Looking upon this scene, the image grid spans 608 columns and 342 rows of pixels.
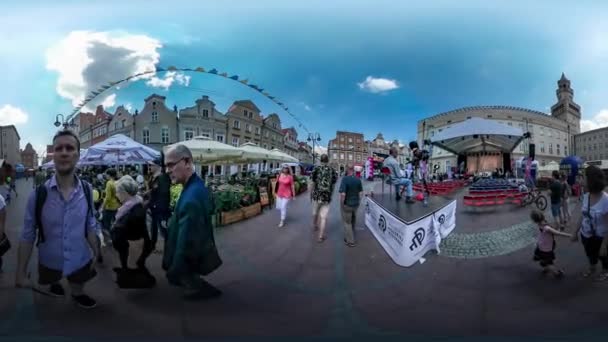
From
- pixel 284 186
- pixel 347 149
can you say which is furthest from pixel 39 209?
pixel 347 149

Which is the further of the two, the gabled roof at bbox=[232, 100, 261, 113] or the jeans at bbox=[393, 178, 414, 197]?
the jeans at bbox=[393, 178, 414, 197]

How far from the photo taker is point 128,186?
0.97 m

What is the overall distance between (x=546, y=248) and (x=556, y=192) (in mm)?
368

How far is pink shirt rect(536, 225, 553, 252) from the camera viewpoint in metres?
1.06

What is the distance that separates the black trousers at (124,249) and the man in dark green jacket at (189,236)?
0.53 ft

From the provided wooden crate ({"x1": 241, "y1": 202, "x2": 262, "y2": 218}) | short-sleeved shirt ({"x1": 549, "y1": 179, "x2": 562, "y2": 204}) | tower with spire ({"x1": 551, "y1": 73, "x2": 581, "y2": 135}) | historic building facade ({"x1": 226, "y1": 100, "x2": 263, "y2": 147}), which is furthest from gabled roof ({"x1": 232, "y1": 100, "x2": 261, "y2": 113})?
short-sleeved shirt ({"x1": 549, "y1": 179, "x2": 562, "y2": 204})

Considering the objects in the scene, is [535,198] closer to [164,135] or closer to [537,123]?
[537,123]

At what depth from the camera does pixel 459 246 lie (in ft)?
3.48

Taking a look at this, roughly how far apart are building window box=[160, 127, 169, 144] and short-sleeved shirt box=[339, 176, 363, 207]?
95cm

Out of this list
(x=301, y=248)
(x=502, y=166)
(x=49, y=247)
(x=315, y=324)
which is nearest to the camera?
(x=315, y=324)

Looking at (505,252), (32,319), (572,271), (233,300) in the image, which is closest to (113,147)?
(32,319)

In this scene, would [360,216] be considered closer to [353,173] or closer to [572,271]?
[353,173]

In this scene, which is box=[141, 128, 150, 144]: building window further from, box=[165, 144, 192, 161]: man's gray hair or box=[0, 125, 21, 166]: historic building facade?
box=[0, 125, 21, 166]: historic building facade

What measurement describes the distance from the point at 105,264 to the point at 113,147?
24.0 inches
